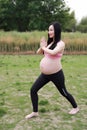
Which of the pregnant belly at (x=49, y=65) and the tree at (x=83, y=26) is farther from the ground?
the pregnant belly at (x=49, y=65)

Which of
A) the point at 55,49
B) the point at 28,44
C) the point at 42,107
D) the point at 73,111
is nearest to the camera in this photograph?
the point at 55,49

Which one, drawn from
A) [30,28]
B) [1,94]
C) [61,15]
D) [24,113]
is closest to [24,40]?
[1,94]

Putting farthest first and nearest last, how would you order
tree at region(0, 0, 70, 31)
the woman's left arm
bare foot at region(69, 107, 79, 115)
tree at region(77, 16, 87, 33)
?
tree at region(77, 16, 87, 33)
tree at region(0, 0, 70, 31)
bare foot at region(69, 107, 79, 115)
the woman's left arm

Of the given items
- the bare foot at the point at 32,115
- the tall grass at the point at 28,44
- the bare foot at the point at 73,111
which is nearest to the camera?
the bare foot at the point at 32,115

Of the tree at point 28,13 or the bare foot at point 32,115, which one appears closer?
the bare foot at point 32,115

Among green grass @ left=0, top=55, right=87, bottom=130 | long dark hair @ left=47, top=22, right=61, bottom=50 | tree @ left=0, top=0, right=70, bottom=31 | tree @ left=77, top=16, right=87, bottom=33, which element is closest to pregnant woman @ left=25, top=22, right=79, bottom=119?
long dark hair @ left=47, top=22, right=61, bottom=50

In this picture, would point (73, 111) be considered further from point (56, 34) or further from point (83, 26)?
point (83, 26)

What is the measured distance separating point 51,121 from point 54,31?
163 centimetres

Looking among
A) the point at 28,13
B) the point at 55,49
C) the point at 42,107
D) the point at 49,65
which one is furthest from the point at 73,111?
the point at 28,13

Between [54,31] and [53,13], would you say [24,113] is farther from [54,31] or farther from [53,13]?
[53,13]

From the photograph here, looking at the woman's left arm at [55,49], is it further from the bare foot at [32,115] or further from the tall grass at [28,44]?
the tall grass at [28,44]

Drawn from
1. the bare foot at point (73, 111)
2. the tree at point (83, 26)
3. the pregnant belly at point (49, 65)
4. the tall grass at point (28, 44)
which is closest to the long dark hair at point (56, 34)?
the pregnant belly at point (49, 65)

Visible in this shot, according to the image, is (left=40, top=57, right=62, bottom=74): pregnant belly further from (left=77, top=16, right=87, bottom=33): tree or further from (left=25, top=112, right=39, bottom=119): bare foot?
(left=77, top=16, right=87, bottom=33): tree

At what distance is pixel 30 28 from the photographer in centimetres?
4578
